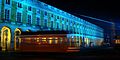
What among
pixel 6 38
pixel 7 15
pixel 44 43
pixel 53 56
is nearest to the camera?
pixel 53 56

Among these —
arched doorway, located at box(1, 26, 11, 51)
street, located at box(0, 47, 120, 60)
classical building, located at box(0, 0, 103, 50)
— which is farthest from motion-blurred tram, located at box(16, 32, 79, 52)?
arched doorway, located at box(1, 26, 11, 51)

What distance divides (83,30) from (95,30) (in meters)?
25.7

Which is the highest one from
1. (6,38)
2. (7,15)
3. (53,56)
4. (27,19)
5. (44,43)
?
(7,15)

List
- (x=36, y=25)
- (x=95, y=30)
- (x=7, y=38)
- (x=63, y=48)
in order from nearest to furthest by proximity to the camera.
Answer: (x=63, y=48) → (x=7, y=38) → (x=36, y=25) → (x=95, y=30)

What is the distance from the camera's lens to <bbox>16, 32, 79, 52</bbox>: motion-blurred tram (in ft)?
119

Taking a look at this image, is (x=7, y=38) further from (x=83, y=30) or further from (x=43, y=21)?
(x=83, y=30)

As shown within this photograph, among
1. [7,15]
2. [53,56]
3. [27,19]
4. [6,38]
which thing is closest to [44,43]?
[53,56]

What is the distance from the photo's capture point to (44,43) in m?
37.3

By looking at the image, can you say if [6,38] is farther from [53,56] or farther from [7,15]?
[53,56]

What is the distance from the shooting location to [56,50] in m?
36.7

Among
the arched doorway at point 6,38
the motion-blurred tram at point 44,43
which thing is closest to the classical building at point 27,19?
the arched doorway at point 6,38

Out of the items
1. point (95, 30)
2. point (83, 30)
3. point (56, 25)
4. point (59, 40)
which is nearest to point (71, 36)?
point (59, 40)

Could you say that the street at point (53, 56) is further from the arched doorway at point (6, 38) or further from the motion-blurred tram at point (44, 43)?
the arched doorway at point (6, 38)

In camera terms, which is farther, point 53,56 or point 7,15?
point 7,15
